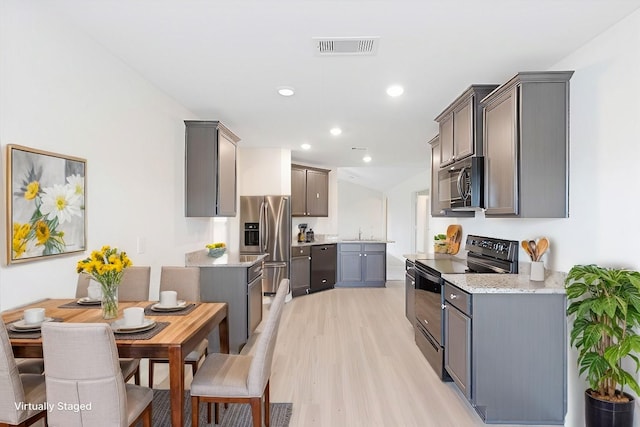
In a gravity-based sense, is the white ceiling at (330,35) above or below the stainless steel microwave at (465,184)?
above

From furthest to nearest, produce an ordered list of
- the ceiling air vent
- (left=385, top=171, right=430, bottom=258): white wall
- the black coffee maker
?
1. (left=385, top=171, right=430, bottom=258): white wall
2. the black coffee maker
3. the ceiling air vent

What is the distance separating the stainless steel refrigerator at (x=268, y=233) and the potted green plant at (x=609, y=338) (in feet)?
14.2

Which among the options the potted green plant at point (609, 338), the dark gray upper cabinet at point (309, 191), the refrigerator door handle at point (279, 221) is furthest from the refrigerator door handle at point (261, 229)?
the potted green plant at point (609, 338)

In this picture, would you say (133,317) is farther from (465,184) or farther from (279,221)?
(279,221)

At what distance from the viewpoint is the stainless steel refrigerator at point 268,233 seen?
5.93 metres

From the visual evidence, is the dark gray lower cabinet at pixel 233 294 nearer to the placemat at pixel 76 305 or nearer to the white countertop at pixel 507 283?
the placemat at pixel 76 305

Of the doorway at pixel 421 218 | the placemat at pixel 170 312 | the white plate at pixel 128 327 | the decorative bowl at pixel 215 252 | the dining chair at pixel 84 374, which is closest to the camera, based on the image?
the dining chair at pixel 84 374

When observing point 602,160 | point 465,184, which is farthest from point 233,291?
point 602,160

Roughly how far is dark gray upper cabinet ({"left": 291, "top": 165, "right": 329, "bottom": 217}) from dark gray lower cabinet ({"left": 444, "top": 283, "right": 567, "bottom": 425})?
188 inches

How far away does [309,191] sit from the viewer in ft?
23.6

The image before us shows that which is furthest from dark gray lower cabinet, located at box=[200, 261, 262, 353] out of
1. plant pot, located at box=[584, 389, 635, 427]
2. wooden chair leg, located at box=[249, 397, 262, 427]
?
plant pot, located at box=[584, 389, 635, 427]

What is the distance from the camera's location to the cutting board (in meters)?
4.45

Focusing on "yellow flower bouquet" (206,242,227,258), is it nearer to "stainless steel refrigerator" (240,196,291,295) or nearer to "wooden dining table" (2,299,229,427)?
"stainless steel refrigerator" (240,196,291,295)

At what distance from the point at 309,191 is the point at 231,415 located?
4930 mm
